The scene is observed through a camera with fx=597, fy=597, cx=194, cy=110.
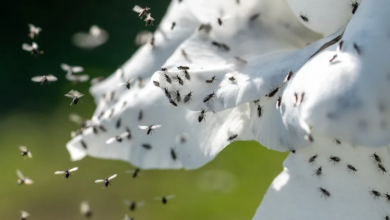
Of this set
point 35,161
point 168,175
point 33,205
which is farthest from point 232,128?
point 35,161

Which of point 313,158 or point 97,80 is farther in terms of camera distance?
point 97,80

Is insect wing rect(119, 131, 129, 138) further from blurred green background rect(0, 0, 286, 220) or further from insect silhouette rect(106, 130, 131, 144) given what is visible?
blurred green background rect(0, 0, 286, 220)

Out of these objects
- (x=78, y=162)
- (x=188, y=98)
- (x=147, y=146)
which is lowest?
(x=78, y=162)

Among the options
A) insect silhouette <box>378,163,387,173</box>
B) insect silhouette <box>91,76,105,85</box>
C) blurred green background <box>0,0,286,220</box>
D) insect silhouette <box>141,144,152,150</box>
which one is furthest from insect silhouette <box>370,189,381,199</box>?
blurred green background <box>0,0,286,220</box>

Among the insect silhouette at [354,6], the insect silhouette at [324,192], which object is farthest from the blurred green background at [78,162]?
the insect silhouette at [354,6]

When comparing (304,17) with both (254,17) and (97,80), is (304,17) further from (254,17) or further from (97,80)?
(97,80)

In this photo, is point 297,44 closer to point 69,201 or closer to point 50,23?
point 69,201

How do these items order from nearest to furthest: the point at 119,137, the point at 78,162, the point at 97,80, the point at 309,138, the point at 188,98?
1. the point at 309,138
2. the point at 188,98
3. the point at 119,137
4. the point at 97,80
5. the point at 78,162

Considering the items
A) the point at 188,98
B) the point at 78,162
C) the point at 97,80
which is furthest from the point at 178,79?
the point at 78,162
